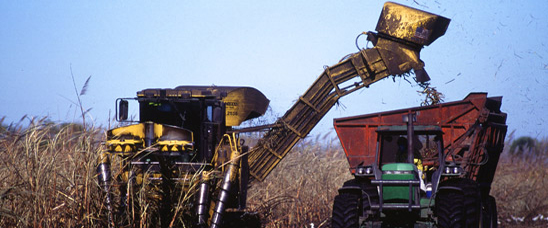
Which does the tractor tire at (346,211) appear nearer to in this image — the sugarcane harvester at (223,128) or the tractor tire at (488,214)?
the sugarcane harvester at (223,128)

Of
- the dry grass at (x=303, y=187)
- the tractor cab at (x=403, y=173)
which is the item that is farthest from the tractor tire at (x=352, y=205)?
the dry grass at (x=303, y=187)

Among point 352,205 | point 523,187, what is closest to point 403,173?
point 352,205

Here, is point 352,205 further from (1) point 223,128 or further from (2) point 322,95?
(2) point 322,95

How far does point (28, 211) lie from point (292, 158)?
10.4m

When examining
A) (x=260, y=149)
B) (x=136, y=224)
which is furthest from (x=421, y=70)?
(x=136, y=224)

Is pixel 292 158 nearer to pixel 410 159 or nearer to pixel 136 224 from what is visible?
pixel 410 159

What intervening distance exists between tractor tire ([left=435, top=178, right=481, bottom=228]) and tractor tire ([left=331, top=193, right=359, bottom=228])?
1013 mm

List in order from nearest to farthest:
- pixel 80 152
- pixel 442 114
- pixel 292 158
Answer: pixel 80 152
pixel 442 114
pixel 292 158

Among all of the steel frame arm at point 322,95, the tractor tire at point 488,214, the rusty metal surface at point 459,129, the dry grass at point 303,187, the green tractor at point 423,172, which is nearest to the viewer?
the green tractor at point 423,172

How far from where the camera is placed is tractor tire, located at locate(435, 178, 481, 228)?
776 centimetres

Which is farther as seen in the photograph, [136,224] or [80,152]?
[136,224]

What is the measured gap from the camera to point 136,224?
298 inches

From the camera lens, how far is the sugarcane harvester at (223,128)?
8516 mm

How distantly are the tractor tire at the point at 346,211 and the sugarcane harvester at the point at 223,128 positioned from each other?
1.65 m
